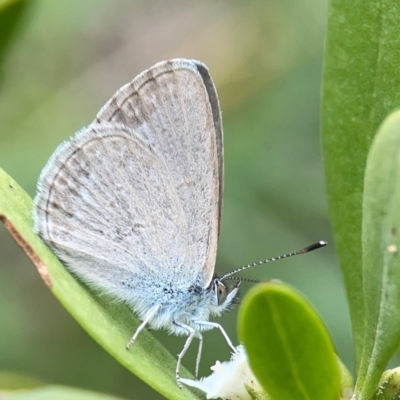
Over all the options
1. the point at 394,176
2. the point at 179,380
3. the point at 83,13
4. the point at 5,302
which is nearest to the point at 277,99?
the point at 83,13

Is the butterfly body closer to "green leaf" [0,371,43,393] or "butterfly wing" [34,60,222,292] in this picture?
"butterfly wing" [34,60,222,292]

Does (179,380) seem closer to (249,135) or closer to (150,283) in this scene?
(150,283)

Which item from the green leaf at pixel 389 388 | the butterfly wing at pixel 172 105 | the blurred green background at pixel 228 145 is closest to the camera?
the green leaf at pixel 389 388

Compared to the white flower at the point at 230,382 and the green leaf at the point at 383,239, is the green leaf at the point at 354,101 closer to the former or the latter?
the white flower at the point at 230,382

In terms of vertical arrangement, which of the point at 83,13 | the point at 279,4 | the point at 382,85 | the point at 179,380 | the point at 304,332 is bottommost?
the point at 179,380

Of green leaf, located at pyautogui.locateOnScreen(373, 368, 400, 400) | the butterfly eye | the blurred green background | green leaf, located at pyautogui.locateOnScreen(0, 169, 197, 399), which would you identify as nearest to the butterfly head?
Answer: the butterfly eye

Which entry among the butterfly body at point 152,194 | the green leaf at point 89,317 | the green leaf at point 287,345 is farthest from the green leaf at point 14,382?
the green leaf at point 287,345

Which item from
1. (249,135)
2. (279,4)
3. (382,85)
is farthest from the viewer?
(279,4)

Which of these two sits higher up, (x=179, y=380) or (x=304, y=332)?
(x=304, y=332)
